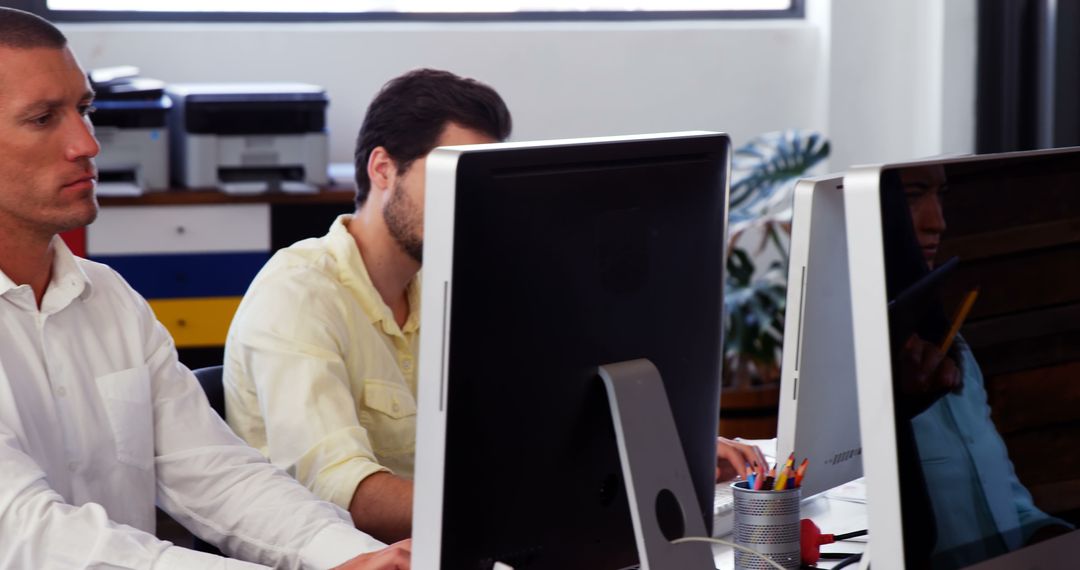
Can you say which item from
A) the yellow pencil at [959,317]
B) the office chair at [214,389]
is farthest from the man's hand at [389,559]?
the office chair at [214,389]

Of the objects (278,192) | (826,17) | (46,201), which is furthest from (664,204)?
(826,17)

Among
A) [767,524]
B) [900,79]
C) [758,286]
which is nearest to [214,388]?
[767,524]

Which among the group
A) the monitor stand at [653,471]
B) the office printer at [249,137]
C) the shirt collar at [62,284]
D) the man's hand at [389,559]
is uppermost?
the office printer at [249,137]

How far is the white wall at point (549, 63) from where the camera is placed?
406 cm

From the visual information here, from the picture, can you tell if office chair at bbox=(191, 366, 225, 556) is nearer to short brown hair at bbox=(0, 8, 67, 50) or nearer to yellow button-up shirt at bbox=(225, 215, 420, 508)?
yellow button-up shirt at bbox=(225, 215, 420, 508)

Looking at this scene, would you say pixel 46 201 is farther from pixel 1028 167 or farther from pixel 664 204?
pixel 1028 167

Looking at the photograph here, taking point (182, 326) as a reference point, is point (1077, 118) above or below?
above

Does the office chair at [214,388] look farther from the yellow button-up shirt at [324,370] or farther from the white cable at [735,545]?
the white cable at [735,545]

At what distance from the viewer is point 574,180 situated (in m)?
1.14

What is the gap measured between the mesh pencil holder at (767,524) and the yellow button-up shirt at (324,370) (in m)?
0.51

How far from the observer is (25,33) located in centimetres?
167

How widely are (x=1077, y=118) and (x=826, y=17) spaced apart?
0.90 metres

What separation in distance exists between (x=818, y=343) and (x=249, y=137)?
2491 millimetres

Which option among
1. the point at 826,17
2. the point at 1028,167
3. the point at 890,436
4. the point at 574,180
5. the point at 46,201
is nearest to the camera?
the point at 890,436
